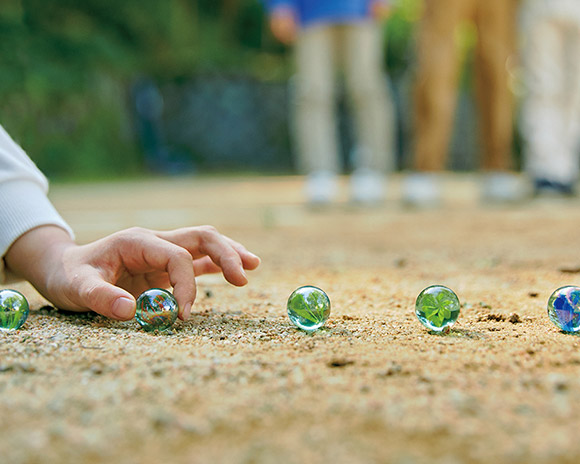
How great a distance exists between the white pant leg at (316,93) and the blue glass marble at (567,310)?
3738 millimetres

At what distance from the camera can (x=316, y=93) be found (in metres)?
4.90

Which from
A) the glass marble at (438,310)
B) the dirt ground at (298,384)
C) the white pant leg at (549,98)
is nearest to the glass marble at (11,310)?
the dirt ground at (298,384)

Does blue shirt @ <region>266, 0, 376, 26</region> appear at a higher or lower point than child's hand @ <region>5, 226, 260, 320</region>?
higher

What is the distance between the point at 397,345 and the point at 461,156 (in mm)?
14419

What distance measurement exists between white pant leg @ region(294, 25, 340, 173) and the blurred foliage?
24.0 ft

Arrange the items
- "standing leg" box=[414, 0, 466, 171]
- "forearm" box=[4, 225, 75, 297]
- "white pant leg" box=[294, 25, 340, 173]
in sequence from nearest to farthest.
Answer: "forearm" box=[4, 225, 75, 297]
"standing leg" box=[414, 0, 466, 171]
"white pant leg" box=[294, 25, 340, 173]

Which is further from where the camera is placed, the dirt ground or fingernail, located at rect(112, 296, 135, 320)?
fingernail, located at rect(112, 296, 135, 320)

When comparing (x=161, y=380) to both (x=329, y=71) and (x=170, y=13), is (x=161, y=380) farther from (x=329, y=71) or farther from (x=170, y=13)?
(x=170, y=13)

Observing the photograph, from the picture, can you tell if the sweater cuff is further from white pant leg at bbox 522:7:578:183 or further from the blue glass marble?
white pant leg at bbox 522:7:578:183

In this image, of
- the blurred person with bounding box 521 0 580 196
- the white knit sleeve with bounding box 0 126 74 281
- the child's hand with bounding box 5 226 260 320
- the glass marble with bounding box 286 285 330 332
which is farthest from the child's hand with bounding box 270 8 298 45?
the glass marble with bounding box 286 285 330 332

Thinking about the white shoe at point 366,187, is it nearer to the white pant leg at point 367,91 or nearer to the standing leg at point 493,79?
the white pant leg at point 367,91

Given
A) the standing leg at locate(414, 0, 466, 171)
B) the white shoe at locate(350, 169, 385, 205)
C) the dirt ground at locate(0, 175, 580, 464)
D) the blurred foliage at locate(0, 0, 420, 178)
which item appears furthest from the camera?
the blurred foliage at locate(0, 0, 420, 178)

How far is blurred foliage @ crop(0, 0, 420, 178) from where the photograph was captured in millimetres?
12516

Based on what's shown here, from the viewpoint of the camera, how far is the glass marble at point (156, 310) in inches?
51.3
